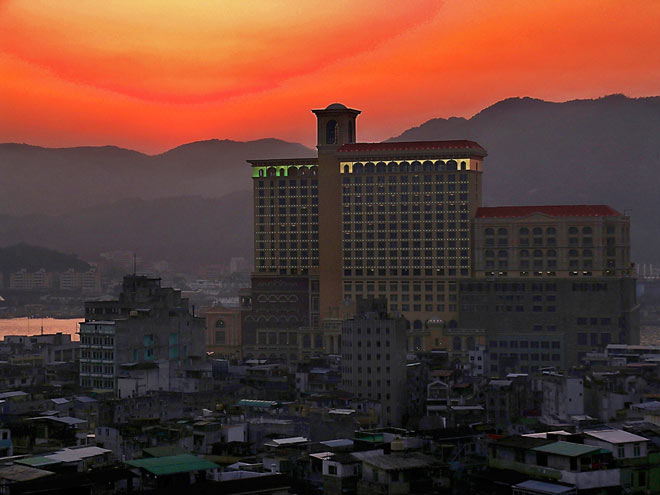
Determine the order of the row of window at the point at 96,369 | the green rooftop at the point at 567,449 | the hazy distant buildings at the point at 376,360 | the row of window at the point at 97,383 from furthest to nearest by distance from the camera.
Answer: the row of window at the point at 96,369 → the row of window at the point at 97,383 → the hazy distant buildings at the point at 376,360 → the green rooftop at the point at 567,449

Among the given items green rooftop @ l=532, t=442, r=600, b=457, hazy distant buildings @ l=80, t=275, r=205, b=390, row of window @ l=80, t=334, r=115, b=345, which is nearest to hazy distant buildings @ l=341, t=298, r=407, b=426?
hazy distant buildings @ l=80, t=275, r=205, b=390

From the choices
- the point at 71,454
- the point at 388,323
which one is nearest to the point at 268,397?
the point at 388,323

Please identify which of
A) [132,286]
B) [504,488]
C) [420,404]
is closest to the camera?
[504,488]

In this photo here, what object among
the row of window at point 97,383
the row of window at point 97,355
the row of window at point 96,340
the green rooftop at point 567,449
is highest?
the row of window at point 96,340

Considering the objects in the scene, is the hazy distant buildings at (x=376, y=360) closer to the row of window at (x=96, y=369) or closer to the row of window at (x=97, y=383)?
the row of window at (x=97, y=383)

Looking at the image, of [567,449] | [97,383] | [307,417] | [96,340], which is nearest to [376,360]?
[307,417]

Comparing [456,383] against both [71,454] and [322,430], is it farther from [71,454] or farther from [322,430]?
[71,454]

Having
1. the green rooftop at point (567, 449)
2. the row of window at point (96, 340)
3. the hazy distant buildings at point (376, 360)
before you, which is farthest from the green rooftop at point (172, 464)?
the row of window at point (96, 340)

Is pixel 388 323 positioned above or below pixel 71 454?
above
